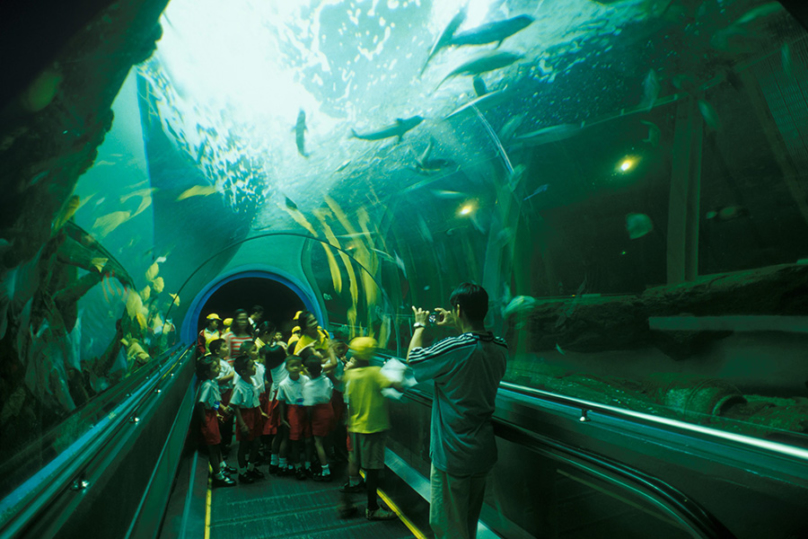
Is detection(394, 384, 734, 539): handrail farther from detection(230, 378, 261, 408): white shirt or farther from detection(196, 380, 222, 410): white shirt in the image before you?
detection(230, 378, 261, 408): white shirt

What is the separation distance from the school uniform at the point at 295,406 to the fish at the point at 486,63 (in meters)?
4.04

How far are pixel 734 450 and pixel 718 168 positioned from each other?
8.22 ft

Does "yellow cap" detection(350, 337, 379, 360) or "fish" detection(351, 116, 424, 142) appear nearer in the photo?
"yellow cap" detection(350, 337, 379, 360)

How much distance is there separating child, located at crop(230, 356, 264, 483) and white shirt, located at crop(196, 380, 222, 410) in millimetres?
333

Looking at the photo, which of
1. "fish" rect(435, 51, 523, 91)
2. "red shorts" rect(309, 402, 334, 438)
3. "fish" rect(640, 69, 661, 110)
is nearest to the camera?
"fish" rect(640, 69, 661, 110)

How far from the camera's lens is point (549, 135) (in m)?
5.91

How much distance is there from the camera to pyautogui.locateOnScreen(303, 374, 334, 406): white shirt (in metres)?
5.82

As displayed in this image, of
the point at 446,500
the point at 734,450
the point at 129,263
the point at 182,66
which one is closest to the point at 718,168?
the point at 734,450

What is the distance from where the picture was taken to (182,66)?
4516 millimetres

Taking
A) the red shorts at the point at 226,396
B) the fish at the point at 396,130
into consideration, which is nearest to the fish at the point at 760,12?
the fish at the point at 396,130

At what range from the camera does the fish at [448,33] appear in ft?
15.7

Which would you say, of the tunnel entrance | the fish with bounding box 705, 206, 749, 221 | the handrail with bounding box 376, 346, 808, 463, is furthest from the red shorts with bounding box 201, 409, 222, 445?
the tunnel entrance

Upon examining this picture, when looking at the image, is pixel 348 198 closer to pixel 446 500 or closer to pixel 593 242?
pixel 593 242

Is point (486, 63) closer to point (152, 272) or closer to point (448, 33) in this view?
point (448, 33)
